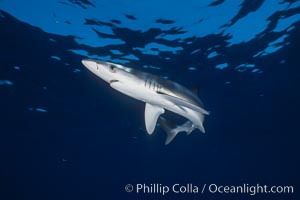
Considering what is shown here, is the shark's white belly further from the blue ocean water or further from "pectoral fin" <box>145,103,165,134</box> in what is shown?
the blue ocean water

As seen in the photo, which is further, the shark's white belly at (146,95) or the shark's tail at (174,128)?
the shark's tail at (174,128)

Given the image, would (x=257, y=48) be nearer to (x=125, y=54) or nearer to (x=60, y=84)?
(x=125, y=54)

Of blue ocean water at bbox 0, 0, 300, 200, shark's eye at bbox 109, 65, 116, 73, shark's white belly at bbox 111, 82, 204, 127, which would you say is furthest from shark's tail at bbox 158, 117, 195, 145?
blue ocean water at bbox 0, 0, 300, 200

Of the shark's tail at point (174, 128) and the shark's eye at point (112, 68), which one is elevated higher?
the shark's eye at point (112, 68)

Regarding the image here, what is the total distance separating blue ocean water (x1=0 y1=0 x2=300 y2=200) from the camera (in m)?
11.6

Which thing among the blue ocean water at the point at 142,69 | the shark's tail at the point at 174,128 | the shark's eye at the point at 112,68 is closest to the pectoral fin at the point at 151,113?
the shark's eye at the point at 112,68

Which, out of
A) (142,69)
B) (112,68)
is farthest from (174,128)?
(142,69)

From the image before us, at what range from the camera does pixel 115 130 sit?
Result: 26719 mm

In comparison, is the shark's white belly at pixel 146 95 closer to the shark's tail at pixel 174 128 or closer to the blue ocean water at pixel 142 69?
the shark's tail at pixel 174 128

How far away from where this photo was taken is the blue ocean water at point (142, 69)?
1155 cm

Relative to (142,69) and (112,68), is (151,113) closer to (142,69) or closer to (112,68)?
(112,68)

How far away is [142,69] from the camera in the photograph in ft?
51.8

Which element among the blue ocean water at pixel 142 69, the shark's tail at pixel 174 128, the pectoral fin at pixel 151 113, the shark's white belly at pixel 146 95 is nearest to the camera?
the shark's white belly at pixel 146 95

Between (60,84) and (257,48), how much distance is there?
1210 cm
